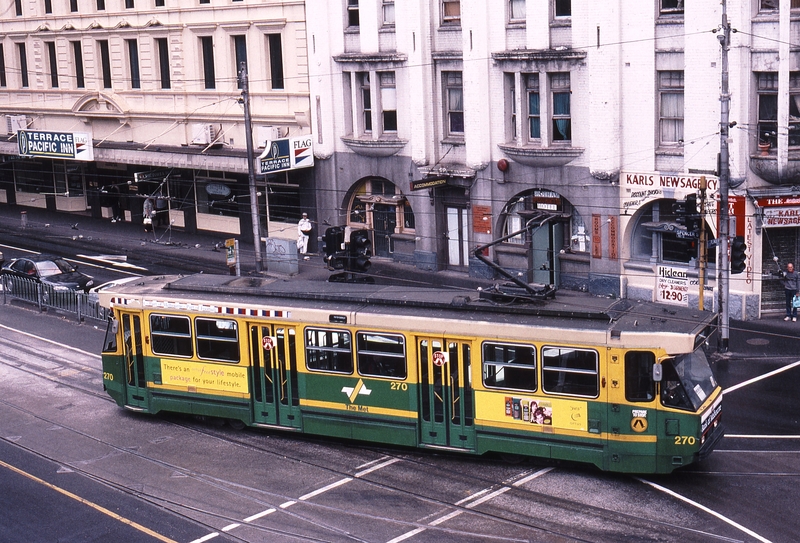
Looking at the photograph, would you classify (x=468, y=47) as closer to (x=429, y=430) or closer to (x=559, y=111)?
(x=559, y=111)

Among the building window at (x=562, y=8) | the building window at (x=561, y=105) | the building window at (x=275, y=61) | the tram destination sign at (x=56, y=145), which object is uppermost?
the building window at (x=562, y=8)

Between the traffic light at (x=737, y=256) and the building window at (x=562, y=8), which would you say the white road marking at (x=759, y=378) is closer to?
the traffic light at (x=737, y=256)

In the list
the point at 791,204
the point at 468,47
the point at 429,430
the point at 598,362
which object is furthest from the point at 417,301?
the point at 468,47

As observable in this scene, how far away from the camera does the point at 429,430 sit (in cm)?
2202

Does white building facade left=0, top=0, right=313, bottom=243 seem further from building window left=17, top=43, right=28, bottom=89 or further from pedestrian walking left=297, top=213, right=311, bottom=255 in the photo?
pedestrian walking left=297, top=213, right=311, bottom=255

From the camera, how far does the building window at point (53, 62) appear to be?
55781 mm

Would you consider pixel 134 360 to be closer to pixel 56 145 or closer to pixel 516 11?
pixel 516 11

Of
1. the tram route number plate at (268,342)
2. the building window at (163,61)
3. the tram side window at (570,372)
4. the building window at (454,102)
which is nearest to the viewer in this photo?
the tram side window at (570,372)

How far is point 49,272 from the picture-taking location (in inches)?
1577

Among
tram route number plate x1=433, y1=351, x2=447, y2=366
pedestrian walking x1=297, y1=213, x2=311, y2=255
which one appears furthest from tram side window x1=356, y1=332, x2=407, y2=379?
pedestrian walking x1=297, y1=213, x2=311, y2=255

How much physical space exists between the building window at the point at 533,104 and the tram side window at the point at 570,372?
60.2 feet

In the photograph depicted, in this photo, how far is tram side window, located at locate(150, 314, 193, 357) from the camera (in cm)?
2452

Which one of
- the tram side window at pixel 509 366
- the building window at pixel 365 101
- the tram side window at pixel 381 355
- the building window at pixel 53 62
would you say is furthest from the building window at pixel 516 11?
the building window at pixel 53 62

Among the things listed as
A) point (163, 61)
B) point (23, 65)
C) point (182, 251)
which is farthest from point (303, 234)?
point (23, 65)
